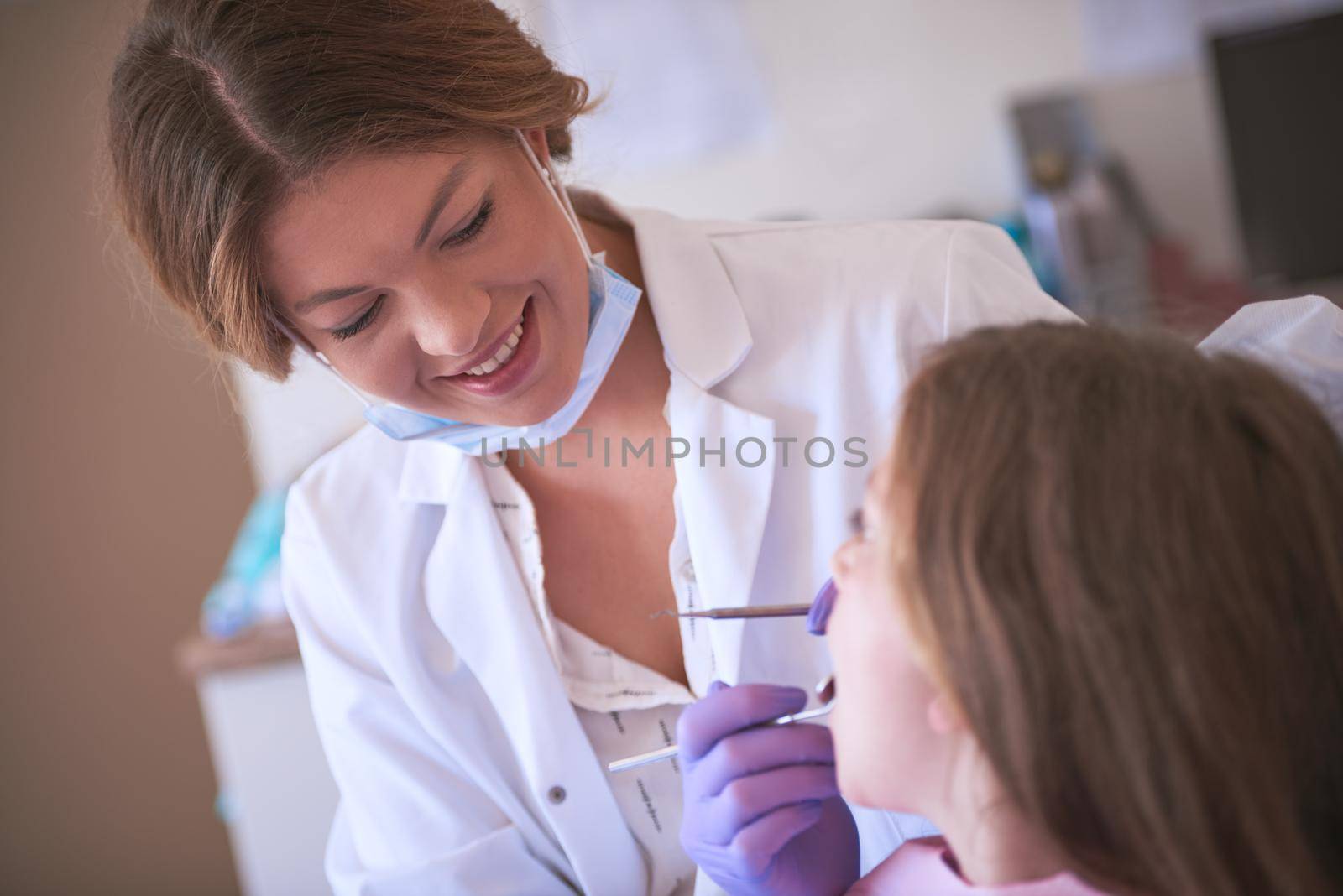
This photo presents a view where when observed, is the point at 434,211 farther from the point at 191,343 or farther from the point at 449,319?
the point at 191,343

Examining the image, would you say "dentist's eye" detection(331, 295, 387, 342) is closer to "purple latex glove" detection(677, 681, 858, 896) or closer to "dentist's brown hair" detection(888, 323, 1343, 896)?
"purple latex glove" detection(677, 681, 858, 896)

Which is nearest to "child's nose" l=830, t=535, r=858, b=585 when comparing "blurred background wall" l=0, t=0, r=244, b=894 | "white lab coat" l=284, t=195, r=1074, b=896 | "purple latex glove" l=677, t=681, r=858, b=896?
"purple latex glove" l=677, t=681, r=858, b=896

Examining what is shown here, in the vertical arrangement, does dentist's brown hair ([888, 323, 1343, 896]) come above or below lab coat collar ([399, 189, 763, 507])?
below

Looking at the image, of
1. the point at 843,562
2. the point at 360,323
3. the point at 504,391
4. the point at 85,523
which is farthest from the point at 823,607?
the point at 85,523

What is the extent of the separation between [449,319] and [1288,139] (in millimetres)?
2119

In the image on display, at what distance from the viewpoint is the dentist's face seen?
99 cm

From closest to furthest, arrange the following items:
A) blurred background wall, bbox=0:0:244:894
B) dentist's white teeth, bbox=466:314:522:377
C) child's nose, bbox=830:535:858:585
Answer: child's nose, bbox=830:535:858:585 < dentist's white teeth, bbox=466:314:522:377 < blurred background wall, bbox=0:0:244:894

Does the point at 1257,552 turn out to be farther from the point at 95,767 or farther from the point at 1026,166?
the point at 95,767

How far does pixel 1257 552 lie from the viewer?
660 mm

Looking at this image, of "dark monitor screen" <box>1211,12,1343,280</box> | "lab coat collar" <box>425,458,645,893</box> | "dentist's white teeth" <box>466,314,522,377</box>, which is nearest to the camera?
"dentist's white teeth" <box>466,314,522,377</box>

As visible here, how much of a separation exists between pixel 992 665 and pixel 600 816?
69cm

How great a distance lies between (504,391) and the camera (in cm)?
112

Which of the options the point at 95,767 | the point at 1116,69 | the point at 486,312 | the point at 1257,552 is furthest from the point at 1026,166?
the point at 95,767

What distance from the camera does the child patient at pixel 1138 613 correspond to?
64cm
